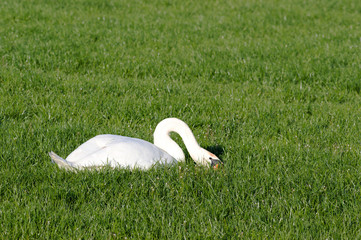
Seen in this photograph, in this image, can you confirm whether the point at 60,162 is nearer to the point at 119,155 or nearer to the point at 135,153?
the point at 119,155

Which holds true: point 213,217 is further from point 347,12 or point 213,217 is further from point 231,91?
point 347,12

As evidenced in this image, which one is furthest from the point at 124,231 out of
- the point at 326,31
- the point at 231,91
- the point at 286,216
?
the point at 326,31

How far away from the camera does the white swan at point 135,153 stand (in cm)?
411

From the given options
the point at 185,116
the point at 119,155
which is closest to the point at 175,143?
the point at 119,155

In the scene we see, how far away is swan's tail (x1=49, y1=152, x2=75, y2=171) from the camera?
3.85m

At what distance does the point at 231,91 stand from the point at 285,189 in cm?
296

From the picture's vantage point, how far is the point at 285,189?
13.0 ft

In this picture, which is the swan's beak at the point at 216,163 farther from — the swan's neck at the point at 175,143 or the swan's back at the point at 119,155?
the swan's back at the point at 119,155

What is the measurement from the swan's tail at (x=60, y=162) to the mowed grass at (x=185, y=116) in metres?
0.08

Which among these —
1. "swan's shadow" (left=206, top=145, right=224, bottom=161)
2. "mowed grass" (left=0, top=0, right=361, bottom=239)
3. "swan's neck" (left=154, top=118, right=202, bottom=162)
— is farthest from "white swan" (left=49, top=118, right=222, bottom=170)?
"swan's shadow" (left=206, top=145, right=224, bottom=161)

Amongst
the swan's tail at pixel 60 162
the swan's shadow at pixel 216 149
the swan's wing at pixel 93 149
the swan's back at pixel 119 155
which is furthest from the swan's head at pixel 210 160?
the swan's tail at pixel 60 162

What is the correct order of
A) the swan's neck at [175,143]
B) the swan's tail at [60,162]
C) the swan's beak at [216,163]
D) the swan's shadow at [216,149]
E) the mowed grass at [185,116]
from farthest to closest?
1. the swan's shadow at [216,149]
2. the swan's neck at [175,143]
3. the swan's beak at [216,163]
4. the swan's tail at [60,162]
5. the mowed grass at [185,116]

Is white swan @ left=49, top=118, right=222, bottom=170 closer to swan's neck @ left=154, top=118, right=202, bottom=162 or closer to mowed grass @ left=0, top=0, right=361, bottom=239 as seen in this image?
swan's neck @ left=154, top=118, right=202, bottom=162

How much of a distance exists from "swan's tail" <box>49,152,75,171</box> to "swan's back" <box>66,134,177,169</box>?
5 cm
